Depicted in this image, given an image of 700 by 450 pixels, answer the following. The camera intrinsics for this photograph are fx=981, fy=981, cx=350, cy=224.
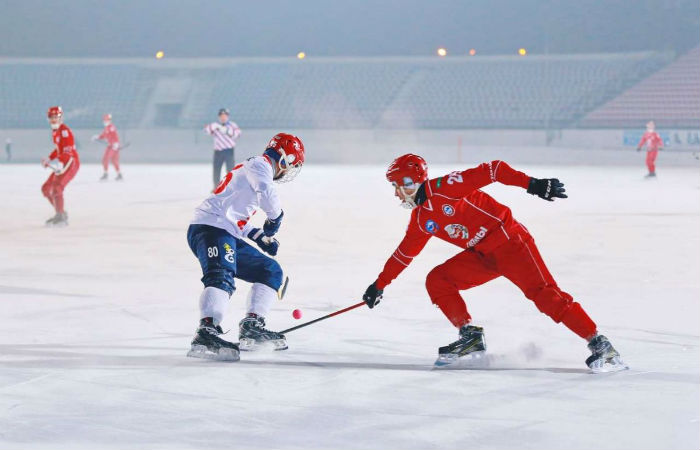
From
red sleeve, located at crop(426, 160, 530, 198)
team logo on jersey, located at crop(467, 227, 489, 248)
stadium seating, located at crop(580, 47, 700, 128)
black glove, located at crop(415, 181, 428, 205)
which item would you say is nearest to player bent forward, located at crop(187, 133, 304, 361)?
black glove, located at crop(415, 181, 428, 205)

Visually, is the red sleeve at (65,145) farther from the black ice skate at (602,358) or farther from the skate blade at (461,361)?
the black ice skate at (602,358)

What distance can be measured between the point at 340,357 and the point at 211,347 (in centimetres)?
73

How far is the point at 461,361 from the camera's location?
5344 millimetres

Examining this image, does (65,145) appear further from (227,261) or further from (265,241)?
(227,261)

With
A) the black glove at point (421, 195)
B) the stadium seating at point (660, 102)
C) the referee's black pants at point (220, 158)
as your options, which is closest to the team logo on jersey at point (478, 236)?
the black glove at point (421, 195)

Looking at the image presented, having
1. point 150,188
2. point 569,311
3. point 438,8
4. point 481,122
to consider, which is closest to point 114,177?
point 150,188

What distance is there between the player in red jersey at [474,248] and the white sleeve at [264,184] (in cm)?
73

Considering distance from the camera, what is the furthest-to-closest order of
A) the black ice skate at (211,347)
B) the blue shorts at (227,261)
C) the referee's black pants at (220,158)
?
the referee's black pants at (220,158) < the blue shorts at (227,261) < the black ice skate at (211,347)

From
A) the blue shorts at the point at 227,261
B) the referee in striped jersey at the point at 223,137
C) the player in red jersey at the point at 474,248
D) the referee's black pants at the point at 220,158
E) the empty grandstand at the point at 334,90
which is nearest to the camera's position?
the player in red jersey at the point at 474,248

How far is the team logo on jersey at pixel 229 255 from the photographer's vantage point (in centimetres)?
560

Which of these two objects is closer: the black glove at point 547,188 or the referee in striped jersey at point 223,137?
the black glove at point 547,188

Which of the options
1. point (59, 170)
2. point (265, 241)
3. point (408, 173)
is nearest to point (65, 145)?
point (59, 170)

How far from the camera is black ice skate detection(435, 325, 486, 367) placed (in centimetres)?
534

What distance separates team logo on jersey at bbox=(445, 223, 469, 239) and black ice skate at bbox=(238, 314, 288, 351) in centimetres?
122
